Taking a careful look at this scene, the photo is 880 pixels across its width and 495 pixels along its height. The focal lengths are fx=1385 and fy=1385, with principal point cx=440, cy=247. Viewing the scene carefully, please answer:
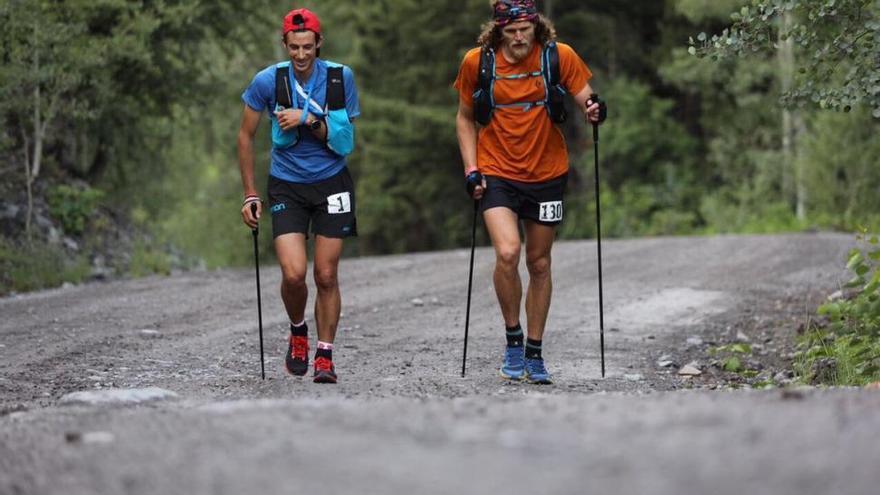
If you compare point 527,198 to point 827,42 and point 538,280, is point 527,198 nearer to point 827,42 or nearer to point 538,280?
point 538,280

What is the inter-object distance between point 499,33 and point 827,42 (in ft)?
9.20

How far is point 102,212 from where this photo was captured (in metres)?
19.9

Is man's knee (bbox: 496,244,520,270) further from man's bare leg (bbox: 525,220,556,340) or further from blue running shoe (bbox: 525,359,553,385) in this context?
blue running shoe (bbox: 525,359,553,385)

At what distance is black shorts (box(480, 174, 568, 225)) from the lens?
8.62 m

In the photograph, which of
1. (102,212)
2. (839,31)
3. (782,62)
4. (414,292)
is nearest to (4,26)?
(102,212)

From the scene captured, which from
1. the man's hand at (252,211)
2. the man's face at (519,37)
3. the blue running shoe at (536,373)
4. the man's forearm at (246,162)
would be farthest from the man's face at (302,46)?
the blue running shoe at (536,373)

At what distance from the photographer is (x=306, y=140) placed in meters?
8.48

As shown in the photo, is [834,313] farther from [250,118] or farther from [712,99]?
[712,99]

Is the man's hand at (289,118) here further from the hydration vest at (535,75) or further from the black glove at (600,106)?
the black glove at (600,106)

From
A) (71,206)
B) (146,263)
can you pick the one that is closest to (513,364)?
(146,263)

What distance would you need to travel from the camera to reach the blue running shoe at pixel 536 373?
878cm

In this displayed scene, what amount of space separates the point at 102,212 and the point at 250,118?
12.0 metres

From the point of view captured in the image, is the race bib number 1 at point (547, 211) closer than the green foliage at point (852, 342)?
Yes

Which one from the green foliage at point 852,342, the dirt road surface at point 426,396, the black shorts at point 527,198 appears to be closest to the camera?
the dirt road surface at point 426,396
